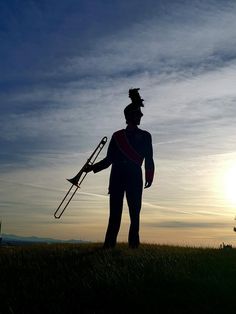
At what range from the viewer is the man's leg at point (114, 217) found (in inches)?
489

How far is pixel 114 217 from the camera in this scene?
40.9 feet

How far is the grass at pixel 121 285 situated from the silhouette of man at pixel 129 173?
8.14ft

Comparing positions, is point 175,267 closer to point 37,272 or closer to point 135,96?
point 37,272

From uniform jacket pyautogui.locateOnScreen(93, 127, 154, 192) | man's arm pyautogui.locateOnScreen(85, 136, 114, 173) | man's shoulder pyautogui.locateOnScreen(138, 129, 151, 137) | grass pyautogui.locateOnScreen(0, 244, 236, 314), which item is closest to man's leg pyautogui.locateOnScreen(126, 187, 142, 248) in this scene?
uniform jacket pyautogui.locateOnScreen(93, 127, 154, 192)

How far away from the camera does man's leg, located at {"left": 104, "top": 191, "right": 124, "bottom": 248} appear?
40.8 ft

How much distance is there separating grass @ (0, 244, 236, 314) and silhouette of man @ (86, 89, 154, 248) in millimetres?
2481

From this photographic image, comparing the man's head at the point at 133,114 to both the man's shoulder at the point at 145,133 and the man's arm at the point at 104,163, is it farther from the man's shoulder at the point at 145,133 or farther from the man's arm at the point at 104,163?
the man's arm at the point at 104,163

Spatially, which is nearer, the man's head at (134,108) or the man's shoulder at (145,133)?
the man's head at (134,108)

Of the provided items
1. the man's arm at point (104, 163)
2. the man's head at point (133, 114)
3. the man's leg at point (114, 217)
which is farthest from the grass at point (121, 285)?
the man's head at point (133, 114)

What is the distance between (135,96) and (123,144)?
1.32 m

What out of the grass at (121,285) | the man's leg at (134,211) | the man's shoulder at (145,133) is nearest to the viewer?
the grass at (121,285)

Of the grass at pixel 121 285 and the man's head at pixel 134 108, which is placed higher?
the man's head at pixel 134 108

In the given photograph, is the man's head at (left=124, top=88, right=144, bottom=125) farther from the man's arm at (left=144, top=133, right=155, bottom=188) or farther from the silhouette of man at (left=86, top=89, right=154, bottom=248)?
the man's arm at (left=144, top=133, right=155, bottom=188)

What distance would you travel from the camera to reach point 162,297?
662 centimetres
